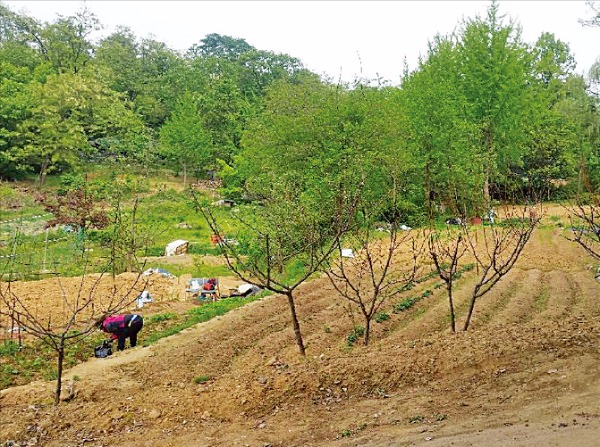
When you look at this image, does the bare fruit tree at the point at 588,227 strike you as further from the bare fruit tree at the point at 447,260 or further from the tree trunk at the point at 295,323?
the tree trunk at the point at 295,323

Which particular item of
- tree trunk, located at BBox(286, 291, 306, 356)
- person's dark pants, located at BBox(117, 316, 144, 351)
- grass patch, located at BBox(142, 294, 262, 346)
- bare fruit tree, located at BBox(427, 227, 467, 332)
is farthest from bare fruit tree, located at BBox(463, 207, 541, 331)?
person's dark pants, located at BBox(117, 316, 144, 351)

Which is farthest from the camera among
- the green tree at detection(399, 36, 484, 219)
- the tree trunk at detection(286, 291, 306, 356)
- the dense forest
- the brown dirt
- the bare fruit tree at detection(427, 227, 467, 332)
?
the green tree at detection(399, 36, 484, 219)

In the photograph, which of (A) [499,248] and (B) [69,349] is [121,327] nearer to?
(B) [69,349]

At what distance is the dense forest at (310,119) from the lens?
23.0 meters

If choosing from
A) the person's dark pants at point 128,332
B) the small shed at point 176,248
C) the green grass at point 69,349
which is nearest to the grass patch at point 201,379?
the person's dark pants at point 128,332

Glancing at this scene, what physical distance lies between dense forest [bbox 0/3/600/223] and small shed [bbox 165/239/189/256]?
368 centimetres

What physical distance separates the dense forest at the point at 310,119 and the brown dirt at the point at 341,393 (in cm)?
565

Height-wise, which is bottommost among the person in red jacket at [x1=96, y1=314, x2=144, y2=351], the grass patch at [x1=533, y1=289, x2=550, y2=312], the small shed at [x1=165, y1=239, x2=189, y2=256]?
the grass patch at [x1=533, y1=289, x2=550, y2=312]

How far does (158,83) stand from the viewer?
155 ft

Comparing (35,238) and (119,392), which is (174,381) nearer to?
(119,392)

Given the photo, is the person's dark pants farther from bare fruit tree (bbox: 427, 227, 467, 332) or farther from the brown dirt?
bare fruit tree (bbox: 427, 227, 467, 332)

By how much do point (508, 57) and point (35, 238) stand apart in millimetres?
24817

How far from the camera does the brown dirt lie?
604 centimetres

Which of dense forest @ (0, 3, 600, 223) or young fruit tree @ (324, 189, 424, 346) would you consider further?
dense forest @ (0, 3, 600, 223)
